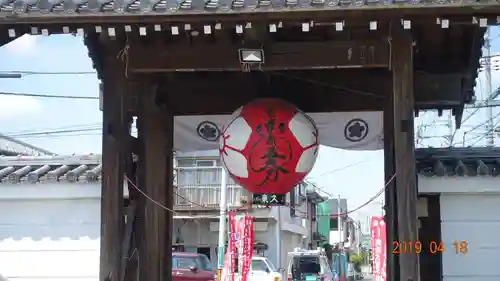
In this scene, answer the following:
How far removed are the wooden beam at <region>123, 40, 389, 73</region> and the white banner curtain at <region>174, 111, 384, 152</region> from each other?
2.14m

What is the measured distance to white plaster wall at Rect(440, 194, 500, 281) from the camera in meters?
8.74

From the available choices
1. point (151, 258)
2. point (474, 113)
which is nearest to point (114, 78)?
point (151, 258)

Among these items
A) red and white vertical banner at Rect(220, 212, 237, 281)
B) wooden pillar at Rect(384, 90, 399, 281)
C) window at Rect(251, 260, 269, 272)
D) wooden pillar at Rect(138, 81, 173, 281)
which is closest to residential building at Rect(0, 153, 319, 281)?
wooden pillar at Rect(138, 81, 173, 281)

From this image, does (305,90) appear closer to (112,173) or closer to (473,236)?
(112,173)

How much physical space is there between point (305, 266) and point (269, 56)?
2262 centimetres

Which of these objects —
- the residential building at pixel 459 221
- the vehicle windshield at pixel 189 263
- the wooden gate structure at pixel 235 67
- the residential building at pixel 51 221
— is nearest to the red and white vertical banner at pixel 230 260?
the vehicle windshield at pixel 189 263

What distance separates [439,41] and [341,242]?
51484mm

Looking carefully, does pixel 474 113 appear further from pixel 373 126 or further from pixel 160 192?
pixel 160 192

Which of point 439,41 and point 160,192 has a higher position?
point 439,41

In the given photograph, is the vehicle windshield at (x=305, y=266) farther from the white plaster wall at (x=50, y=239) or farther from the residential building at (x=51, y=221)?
the white plaster wall at (x=50, y=239)

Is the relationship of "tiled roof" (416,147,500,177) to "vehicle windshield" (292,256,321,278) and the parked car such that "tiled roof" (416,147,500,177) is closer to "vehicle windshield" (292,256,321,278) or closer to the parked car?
the parked car

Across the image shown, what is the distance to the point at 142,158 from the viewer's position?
24.0 ft

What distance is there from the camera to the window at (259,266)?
25.0 metres

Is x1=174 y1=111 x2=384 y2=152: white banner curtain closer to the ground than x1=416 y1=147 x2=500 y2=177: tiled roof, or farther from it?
farther from it
